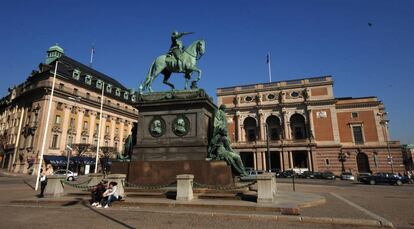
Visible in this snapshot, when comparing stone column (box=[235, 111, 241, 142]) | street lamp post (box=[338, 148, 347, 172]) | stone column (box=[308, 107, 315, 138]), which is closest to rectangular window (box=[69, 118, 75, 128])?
stone column (box=[235, 111, 241, 142])

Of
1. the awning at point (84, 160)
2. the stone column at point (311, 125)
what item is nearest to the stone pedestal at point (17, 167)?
the awning at point (84, 160)

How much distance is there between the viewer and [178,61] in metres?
14.7

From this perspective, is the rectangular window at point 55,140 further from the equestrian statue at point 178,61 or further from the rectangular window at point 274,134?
the rectangular window at point 274,134

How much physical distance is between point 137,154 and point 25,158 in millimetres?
46258

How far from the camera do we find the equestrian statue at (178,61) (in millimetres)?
14578

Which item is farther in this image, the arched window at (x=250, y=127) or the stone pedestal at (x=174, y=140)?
the arched window at (x=250, y=127)

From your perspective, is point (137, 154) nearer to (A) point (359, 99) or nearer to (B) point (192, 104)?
(B) point (192, 104)

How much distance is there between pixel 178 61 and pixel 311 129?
51.2 metres

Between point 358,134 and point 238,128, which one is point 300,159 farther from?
point 238,128

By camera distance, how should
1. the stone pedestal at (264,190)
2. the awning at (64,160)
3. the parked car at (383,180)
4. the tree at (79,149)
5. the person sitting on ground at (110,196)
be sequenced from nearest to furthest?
the stone pedestal at (264,190) → the person sitting on ground at (110,196) → the parked car at (383,180) → the awning at (64,160) → the tree at (79,149)

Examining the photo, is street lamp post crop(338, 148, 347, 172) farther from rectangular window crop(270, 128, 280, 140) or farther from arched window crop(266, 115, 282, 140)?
rectangular window crop(270, 128, 280, 140)

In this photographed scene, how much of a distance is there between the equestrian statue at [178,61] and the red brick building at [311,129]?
42992 millimetres

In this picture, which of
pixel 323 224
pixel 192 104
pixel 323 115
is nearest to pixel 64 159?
pixel 192 104

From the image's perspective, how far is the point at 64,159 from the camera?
48.6 meters
